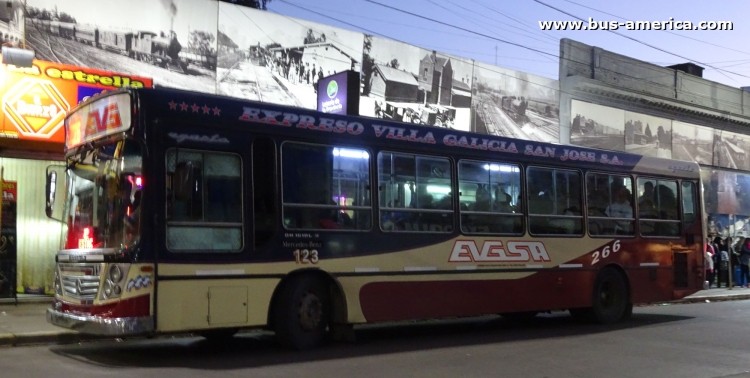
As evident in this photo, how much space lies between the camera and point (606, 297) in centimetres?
1415

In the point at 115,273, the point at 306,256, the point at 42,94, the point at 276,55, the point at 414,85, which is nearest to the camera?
the point at 115,273

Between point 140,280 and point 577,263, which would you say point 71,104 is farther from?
point 577,263

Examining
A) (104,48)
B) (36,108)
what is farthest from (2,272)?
(104,48)

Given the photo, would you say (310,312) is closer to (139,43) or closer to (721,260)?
(139,43)

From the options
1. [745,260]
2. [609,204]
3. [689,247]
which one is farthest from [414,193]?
[745,260]

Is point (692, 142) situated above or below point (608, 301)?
above

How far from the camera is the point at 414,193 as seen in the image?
11.1 meters

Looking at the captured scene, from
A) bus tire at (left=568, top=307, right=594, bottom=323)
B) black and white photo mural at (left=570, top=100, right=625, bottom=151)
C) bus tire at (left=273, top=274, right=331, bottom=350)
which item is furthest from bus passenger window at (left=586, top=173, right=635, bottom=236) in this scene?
black and white photo mural at (left=570, top=100, right=625, bottom=151)

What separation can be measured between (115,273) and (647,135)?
23774 millimetres

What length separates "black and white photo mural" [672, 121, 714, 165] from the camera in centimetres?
2916

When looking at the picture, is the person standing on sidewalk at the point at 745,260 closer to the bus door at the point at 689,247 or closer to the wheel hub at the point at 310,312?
the bus door at the point at 689,247

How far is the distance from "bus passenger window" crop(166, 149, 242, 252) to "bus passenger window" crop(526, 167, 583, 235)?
216 inches

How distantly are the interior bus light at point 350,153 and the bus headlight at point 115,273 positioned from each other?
3301mm

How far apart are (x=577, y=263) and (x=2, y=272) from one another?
1067 centimetres
